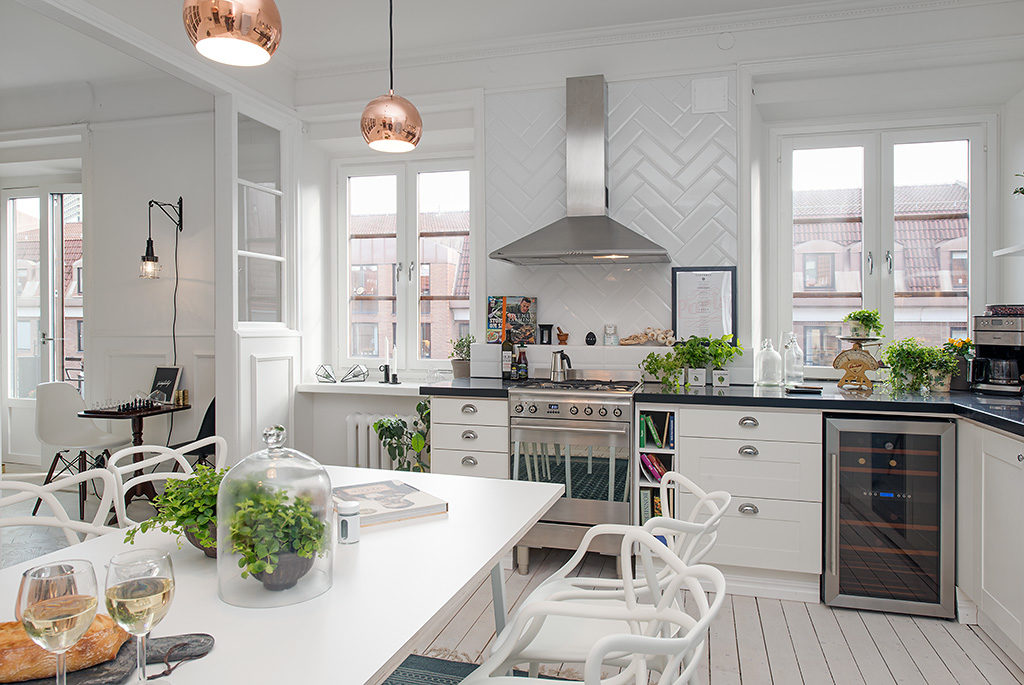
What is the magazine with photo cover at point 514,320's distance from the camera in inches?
163

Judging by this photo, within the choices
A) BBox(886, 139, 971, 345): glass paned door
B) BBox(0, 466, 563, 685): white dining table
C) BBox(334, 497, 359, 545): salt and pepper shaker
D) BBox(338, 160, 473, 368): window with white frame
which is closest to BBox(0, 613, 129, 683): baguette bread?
BBox(0, 466, 563, 685): white dining table

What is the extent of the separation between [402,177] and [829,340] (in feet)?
9.96

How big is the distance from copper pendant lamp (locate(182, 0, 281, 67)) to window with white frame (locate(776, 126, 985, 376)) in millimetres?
3429

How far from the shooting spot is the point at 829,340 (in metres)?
4.07

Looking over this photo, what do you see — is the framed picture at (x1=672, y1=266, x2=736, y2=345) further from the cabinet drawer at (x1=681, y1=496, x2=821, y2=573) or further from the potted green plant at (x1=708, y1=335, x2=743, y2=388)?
the cabinet drawer at (x1=681, y1=496, x2=821, y2=573)

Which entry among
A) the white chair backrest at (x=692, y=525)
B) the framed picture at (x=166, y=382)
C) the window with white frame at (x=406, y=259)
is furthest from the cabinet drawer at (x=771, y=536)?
the framed picture at (x=166, y=382)

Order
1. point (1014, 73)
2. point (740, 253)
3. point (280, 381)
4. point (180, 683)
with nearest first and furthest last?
point (180, 683) → point (1014, 73) → point (740, 253) → point (280, 381)

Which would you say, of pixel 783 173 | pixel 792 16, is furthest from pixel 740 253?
pixel 792 16

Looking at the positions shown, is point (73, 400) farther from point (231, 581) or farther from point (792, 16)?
point (792, 16)

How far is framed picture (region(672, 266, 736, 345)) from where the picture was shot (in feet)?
12.5

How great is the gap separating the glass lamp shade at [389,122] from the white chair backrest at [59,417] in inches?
135

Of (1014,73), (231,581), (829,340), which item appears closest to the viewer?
(231,581)

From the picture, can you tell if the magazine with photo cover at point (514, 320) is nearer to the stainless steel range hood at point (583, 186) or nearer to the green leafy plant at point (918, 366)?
the stainless steel range hood at point (583, 186)

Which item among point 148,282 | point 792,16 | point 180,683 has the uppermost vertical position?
point 792,16
